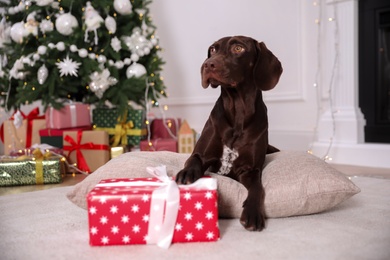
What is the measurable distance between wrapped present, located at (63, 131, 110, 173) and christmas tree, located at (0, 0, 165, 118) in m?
0.26

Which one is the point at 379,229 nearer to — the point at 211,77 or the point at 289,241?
the point at 289,241

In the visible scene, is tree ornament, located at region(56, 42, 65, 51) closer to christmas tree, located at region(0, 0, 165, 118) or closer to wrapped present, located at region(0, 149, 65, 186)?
christmas tree, located at region(0, 0, 165, 118)

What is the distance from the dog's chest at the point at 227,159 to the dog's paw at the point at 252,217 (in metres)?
0.26

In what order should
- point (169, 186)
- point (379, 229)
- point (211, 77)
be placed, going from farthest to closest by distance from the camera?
1. point (211, 77)
2. point (379, 229)
3. point (169, 186)

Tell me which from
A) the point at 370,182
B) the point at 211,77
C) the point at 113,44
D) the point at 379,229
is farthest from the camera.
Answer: the point at 113,44

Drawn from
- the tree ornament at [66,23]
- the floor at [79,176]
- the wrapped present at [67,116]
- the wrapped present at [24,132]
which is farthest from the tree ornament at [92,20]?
the floor at [79,176]

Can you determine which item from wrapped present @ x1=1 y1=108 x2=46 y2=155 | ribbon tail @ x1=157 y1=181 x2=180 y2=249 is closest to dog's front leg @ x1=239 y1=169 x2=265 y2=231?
ribbon tail @ x1=157 y1=181 x2=180 y2=249

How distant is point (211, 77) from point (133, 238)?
656mm

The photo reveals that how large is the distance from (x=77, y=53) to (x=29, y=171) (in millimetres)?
1025

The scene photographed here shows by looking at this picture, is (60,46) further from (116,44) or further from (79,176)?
(79,176)

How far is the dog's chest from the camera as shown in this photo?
5.72ft

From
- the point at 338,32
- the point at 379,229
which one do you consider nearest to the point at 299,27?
the point at 338,32

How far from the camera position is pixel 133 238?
133 centimetres

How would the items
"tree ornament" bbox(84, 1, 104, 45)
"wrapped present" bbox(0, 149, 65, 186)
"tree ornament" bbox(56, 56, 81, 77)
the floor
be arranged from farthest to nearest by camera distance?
1. "tree ornament" bbox(84, 1, 104, 45)
2. "tree ornament" bbox(56, 56, 81, 77)
3. "wrapped present" bbox(0, 149, 65, 186)
4. the floor
